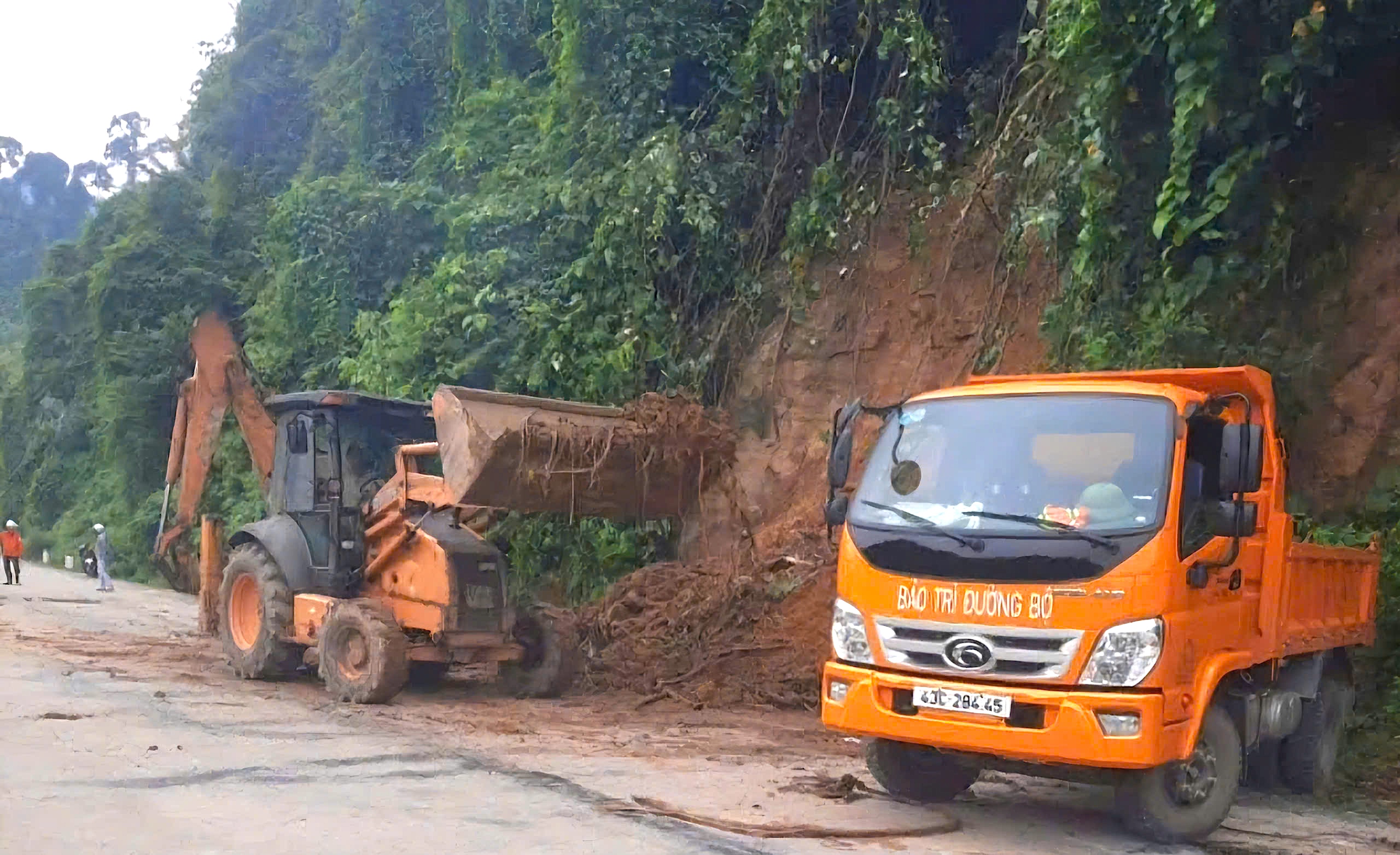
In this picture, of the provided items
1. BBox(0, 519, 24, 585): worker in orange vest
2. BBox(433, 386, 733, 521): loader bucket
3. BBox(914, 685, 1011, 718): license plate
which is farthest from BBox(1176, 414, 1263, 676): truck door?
BBox(0, 519, 24, 585): worker in orange vest

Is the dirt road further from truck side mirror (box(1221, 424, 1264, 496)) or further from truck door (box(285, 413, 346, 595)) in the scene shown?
truck side mirror (box(1221, 424, 1264, 496))

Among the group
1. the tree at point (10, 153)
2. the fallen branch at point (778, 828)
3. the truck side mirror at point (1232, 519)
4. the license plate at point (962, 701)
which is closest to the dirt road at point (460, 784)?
the fallen branch at point (778, 828)

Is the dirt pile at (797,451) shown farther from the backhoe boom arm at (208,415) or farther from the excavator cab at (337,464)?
the backhoe boom arm at (208,415)

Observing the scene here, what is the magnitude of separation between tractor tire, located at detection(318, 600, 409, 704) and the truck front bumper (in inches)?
198

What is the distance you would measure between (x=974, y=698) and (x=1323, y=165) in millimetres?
7386

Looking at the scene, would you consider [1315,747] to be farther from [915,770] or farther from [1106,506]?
[1106,506]

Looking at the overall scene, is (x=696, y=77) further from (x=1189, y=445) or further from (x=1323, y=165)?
(x=1189, y=445)

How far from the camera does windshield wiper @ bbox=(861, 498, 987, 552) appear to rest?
6520 millimetres

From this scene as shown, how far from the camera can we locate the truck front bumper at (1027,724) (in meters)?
6.02

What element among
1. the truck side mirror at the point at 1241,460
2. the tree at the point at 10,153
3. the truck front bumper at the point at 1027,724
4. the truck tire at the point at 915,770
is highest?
the tree at the point at 10,153

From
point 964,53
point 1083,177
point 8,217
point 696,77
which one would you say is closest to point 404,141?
point 696,77

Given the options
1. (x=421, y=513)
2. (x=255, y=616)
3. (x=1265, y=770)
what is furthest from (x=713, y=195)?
(x=1265, y=770)

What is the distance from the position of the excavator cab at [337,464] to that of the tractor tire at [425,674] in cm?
96

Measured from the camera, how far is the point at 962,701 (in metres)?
6.40
